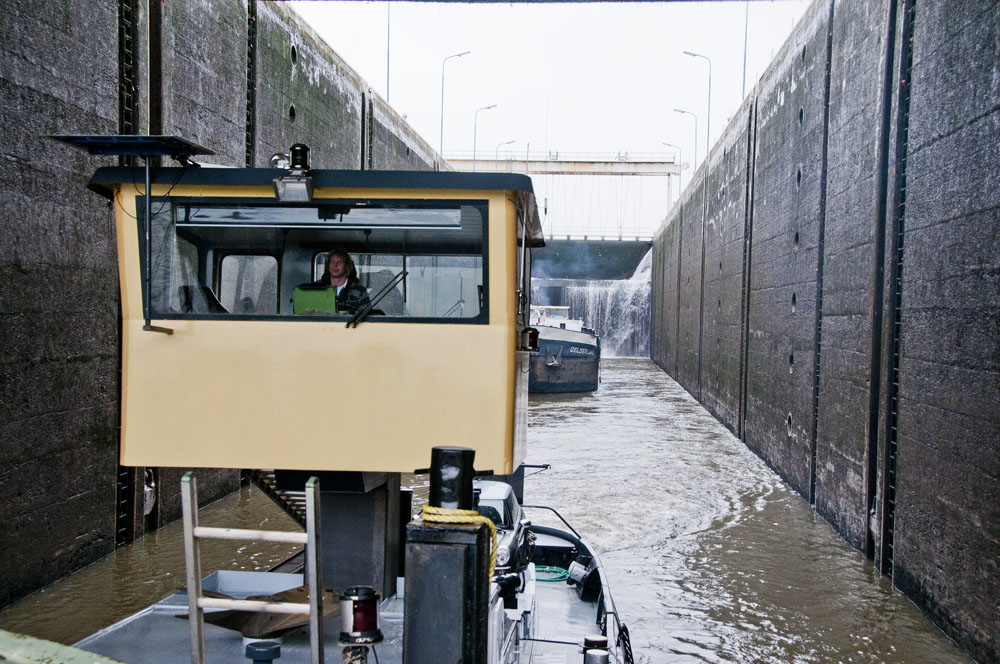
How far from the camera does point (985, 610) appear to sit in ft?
22.8

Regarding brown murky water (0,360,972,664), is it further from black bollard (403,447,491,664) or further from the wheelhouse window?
black bollard (403,447,491,664)

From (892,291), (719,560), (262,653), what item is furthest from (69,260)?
(892,291)

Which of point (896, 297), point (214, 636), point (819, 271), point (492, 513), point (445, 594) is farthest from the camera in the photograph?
point (819, 271)

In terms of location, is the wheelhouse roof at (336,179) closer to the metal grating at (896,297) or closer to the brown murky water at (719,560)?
the brown murky water at (719,560)

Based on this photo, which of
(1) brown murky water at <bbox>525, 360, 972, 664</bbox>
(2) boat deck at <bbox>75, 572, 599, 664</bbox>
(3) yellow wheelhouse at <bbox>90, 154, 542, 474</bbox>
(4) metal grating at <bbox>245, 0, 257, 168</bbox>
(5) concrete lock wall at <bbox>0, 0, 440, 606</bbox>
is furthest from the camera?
(4) metal grating at <bbox>245, 0, 257, 168</bbox>

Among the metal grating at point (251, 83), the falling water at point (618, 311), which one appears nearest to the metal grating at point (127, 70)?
the metal grating at point (251, 83)

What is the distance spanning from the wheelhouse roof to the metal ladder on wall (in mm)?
1669

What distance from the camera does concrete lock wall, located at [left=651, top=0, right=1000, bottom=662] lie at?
736 centimetres

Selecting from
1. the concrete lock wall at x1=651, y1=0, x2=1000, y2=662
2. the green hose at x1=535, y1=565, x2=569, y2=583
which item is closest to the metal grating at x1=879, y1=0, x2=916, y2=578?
the concrete lock wall at x1=651, y1=0, x2=1000, y2=662

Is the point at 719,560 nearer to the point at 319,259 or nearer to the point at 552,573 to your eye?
the point at 552,573

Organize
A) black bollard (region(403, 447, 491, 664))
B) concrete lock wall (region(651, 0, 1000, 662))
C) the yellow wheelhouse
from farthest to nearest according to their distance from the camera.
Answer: concrete lock wall (region(651, 0, 1000, 662))
the yellow wheelhouse
black bollard (region(403, 447, 491, 664))

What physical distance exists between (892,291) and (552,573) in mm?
4693

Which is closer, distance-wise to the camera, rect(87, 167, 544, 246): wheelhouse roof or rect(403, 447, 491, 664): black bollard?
rect(403, 447, 491, 664): black bollard

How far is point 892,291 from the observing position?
31.5 feet
